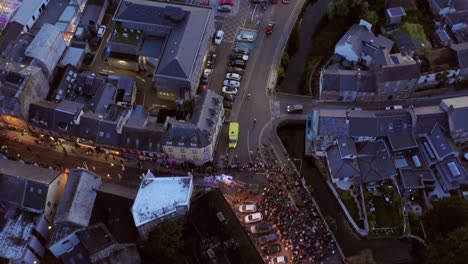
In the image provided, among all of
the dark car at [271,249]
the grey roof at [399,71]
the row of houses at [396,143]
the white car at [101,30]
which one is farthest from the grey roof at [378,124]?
the white car at [101,30]

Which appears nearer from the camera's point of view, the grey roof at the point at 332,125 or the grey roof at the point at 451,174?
the grey roof at the point at 451,174

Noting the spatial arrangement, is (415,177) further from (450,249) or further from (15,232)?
(15,232)

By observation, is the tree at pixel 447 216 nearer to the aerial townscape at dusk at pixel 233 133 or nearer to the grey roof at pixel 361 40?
the aerial townscape at dusk at pixel 233 133

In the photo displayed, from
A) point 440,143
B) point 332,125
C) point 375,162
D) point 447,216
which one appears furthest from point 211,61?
point 447,216

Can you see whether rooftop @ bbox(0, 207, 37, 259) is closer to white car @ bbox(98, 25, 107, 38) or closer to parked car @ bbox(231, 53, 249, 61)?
white car @ bbox(98, 25, 107, 38)

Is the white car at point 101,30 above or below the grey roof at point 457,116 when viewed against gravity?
above

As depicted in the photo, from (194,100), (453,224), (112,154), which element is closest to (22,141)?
(112,154)

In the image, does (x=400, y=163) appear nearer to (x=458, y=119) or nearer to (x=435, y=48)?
(x=458, y=119)

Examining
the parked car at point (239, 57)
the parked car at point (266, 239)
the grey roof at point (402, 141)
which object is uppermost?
the parked car at point (239, 57)
